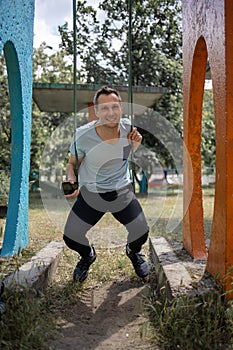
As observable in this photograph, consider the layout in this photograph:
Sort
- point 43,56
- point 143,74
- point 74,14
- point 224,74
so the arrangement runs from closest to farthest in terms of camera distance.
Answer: point 224,74 < point 74,14 < point 143,74 < point 43,56

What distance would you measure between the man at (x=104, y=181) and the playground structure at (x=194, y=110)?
1.80 ft

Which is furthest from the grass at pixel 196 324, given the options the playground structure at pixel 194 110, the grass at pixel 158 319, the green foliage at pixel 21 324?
the green foliage at pixel 21 324

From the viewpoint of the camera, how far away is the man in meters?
3.66

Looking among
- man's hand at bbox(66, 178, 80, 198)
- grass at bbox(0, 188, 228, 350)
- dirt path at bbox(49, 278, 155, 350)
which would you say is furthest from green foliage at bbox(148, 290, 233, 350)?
man's hand at bbox(66, 178, 80, 198)

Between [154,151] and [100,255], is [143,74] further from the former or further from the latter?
[100,255]

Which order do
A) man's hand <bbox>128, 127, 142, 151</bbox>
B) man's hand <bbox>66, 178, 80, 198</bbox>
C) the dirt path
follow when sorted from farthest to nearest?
man's hand <bbox>128, 127, 142, 151</bbox> → man's hand <bbox>66, 178, 80, 198</bbox> → the dirt path

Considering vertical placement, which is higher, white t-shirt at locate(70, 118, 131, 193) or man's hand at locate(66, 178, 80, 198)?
white t-shirt at locate(70, 118, 131, 193)

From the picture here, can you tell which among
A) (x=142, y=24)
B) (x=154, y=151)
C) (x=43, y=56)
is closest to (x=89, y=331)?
(x=154, y=151)

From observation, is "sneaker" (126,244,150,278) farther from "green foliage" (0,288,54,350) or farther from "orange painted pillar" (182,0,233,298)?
"green foliage" (0,288,54,350)

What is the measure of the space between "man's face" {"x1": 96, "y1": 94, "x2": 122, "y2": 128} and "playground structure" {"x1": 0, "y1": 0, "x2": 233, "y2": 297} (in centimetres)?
70

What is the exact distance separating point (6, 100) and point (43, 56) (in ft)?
21.5

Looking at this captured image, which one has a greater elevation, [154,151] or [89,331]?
[154,151]

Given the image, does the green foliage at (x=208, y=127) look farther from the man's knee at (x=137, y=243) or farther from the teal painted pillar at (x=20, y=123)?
the man's knee at (x=137, y=243)

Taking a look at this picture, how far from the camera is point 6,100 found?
16828mm
